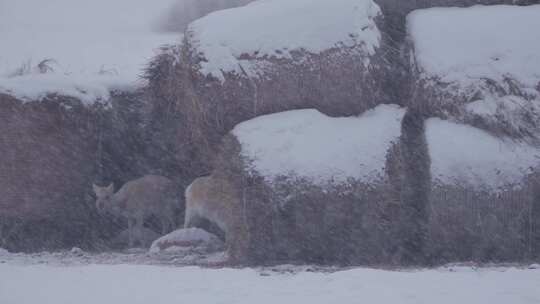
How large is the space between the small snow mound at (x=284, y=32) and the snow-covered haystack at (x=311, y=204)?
132cm

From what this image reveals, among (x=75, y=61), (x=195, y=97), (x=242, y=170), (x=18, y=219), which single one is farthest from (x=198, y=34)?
(x=75, y=61)

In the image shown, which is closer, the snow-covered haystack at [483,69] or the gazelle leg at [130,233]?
the snow-covered haystack at [483,69]

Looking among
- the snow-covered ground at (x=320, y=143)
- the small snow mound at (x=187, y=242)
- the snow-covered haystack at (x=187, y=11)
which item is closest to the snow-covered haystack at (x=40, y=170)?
the small snow mound at (x=187, y=242)

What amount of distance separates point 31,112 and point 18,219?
4.69ft

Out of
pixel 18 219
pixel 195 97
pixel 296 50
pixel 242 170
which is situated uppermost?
pixel 296 50

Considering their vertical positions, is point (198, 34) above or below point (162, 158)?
above

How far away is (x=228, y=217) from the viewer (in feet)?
28.1

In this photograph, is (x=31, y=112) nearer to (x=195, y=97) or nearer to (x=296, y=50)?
(x=195, y=97)

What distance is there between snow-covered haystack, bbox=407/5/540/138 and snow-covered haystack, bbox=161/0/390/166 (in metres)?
0.67

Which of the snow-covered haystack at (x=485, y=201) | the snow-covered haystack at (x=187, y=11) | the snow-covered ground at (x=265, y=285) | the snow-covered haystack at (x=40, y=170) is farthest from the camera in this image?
the snow-covered haystack at (x=187, y=11)

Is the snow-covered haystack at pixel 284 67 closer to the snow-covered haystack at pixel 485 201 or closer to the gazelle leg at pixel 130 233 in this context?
the snow-covered haystack at pixel 485 201

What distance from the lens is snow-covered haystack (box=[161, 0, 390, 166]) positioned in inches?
351

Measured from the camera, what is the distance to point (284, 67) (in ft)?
29.2

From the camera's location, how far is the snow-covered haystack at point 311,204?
8.08 metres
